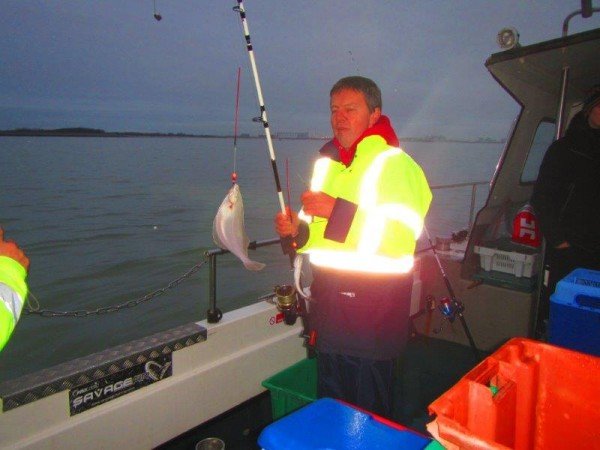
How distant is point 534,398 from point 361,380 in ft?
3.58

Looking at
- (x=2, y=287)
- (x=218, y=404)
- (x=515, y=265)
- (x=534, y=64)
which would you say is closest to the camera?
(x=2, y=287)

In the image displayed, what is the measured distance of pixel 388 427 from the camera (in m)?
1.15

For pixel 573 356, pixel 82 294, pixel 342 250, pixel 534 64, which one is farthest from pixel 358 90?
pixel 82 294

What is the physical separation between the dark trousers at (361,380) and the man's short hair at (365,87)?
1460 millimetres

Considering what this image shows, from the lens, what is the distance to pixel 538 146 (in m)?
4.61

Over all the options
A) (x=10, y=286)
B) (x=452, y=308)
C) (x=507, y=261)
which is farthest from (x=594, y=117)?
(x=10, y=286)

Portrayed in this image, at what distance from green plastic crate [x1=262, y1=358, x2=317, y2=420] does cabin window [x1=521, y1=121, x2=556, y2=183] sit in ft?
10.7

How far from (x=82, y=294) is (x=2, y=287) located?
12.5 metres

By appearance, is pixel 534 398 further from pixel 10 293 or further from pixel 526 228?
pixel 526 228

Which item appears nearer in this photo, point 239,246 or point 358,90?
point 358,90

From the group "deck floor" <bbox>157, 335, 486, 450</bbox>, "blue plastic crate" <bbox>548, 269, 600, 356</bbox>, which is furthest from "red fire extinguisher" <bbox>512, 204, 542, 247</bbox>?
"blue plastic crate" <bbox>548, 269, 600, 356</bbox>

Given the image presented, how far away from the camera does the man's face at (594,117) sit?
3.16 metres

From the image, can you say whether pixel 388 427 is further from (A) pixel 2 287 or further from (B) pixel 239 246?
(B) pixel 239 246

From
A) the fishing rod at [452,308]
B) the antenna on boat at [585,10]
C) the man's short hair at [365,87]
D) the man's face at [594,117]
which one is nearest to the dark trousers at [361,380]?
the man's short hair at [365,87]
